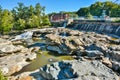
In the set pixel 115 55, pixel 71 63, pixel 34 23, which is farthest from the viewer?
pixel 34 23

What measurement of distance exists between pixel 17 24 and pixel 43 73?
6364cm

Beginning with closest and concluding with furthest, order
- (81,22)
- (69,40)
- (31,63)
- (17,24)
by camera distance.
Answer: (31,63) → (69,40) → (81,22) → (17,24)

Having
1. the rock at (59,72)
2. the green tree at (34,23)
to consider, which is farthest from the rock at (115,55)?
the green tree at (34,23)

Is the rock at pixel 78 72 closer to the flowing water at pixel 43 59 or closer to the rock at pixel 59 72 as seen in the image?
the rock at pixel 59 72

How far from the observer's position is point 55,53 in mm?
34750

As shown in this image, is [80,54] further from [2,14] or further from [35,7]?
[35,7]

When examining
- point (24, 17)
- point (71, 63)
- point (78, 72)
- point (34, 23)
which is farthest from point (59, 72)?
point (24, 17)

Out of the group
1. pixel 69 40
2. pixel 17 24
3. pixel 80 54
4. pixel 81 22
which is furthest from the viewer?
pixel 17 24

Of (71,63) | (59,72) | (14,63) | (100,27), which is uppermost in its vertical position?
(71,63)

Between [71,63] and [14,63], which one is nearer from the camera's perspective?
[71,63]

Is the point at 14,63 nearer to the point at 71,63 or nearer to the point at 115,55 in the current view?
the point at 71,63

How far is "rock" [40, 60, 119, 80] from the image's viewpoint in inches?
663

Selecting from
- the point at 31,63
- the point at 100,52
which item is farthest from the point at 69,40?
the point at 31,63

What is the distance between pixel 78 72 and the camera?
57.0 ft
